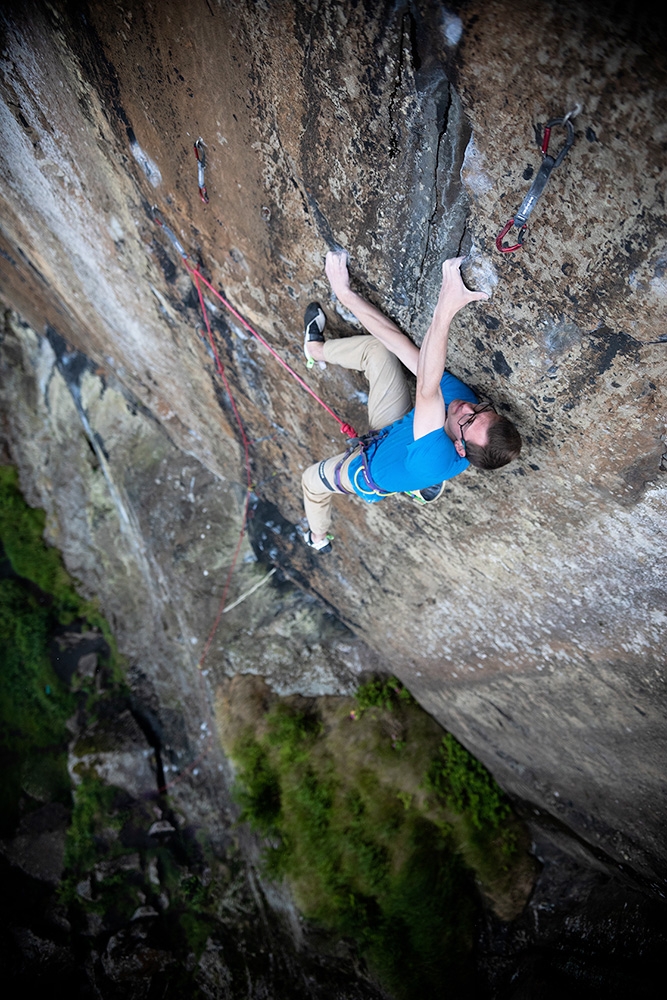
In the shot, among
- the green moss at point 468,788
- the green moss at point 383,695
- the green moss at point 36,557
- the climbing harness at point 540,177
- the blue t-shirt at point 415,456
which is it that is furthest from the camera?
the green moss at point 36,557

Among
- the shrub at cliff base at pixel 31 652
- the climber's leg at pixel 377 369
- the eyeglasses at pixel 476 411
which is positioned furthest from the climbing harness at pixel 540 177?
the shrub at cliff base at pixel 31 652

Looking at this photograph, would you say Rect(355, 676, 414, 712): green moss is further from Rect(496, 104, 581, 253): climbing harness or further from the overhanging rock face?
Rect(496, 104, 581, 253): climbing harness

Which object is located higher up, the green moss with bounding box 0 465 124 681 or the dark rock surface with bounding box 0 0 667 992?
the dark rock surface with bounding box 0 0 667 992

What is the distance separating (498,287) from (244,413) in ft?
8.41

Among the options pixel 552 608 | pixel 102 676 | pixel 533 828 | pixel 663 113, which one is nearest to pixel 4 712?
pixel 102 676

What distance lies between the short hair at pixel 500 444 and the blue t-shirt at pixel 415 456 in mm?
202

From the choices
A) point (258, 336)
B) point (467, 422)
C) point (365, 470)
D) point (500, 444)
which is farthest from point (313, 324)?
point (500, 444)

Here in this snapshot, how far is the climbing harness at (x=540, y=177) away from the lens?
1827mm

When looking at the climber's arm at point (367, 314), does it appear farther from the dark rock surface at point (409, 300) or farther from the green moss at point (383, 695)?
the green moss at point (383, 695)

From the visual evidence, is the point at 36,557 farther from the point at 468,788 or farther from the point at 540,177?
the point at 540,177

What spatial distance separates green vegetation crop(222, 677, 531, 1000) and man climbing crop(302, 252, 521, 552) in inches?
124

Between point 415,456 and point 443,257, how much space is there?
0.89 metres

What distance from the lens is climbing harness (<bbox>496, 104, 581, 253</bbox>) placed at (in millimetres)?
1827

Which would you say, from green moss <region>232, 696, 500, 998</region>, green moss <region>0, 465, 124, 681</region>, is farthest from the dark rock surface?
green moss <region>0, 465, 124, 681</region>
